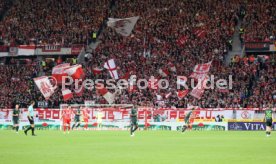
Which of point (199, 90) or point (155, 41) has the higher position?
point (155, 41)

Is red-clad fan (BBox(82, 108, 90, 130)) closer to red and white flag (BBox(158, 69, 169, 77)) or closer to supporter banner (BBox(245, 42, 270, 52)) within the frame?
red and white flag (BBox(158, 69, 169, 77))

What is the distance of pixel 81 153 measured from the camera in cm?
2636

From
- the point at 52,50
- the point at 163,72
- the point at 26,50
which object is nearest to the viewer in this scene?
the point at 163,72

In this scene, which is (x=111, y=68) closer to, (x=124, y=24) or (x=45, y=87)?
(x=45, y=87)

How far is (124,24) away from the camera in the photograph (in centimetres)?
7212

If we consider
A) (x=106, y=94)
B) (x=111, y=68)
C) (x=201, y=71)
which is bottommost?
(x=106, y=94)

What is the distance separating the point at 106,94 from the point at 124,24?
11.4m

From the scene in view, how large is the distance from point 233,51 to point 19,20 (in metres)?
27.6

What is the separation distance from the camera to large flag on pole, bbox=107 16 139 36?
71.9 m

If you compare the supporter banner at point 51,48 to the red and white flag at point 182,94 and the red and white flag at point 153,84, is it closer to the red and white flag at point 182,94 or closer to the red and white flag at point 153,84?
the red and white flag at point 153,84

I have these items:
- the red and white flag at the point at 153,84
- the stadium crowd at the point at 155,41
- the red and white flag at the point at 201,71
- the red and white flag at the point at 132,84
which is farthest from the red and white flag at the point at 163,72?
the red and white flag at the point at 201,71

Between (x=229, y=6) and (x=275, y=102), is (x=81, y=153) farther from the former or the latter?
(x=229, y=6)

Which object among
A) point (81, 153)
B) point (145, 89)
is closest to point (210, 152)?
point (81, 153)

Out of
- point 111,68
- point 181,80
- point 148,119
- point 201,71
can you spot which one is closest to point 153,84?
point 181,80
